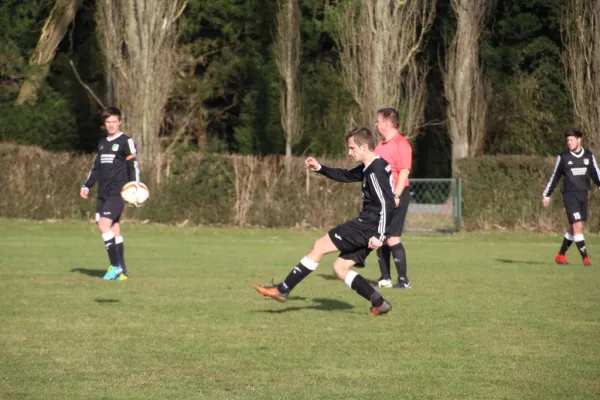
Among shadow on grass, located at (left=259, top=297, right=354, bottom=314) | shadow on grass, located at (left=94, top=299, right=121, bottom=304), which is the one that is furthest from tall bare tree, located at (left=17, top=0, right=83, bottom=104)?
shadow on grass, located at (left=259, top=297, right=354, bottom=314)

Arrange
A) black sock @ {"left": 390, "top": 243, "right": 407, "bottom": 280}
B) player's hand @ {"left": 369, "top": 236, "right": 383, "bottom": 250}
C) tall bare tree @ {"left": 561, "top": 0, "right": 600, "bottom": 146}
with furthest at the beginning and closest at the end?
tall bare tree @ {"left": 561, "top": 0, "right": 600, "bottom": 146}
black sock @ {"left": 390, "top": 243, "right": 407, "bottom": 280}
player's hand @ {"left": 369, "top": 236, "right": 383, "bottom": 250}

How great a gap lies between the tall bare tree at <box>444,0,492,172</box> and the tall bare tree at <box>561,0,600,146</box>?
10.3 feet

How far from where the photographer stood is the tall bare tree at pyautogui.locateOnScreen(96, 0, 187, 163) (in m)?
29.4

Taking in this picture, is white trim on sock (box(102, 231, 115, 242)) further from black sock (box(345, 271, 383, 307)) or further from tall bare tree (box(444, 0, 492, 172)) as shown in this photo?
tall bare tree (box(444, 0, 492, 172))

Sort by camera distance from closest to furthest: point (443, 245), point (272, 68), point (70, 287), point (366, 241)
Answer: point (366, 241), point (70, 287), point (443, 245), point (272, 68)

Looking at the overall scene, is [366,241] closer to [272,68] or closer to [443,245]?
[443,245]

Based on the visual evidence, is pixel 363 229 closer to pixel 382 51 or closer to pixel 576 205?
pixel 576 205

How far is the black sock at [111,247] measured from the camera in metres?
13.7

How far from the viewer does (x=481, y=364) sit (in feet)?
25.0

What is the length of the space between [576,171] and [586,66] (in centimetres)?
1613

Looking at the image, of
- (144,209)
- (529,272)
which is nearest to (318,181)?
(144,209)

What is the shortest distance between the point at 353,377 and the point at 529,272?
900 cm

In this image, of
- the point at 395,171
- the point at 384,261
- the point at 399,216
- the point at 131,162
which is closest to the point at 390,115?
the point at 395,171

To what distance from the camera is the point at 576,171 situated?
16.5 metres
